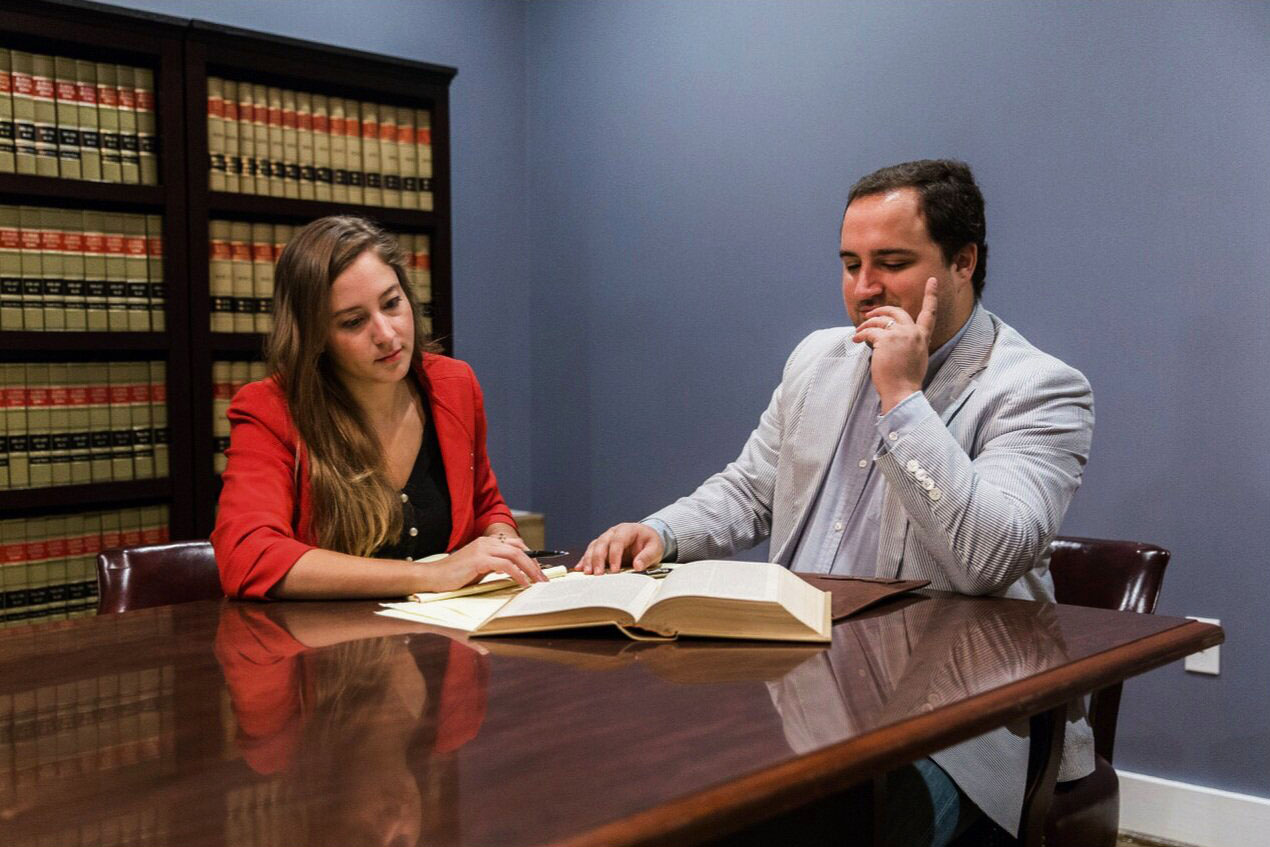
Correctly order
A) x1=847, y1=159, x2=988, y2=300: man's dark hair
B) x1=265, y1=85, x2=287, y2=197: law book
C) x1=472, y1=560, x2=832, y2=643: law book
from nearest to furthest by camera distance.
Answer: x1=472, y1=560, x2=832, y2=643: law book < x1=847, y1=159, x2=988, y2=300: man's dark hair < x1=265, y1=85, x2=287, y2=197: law book

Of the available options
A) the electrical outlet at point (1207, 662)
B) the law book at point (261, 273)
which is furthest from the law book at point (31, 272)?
the electrical outlet at point (1207, 662)

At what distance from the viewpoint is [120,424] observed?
3166mm

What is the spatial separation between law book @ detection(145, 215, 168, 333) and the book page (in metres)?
2.05

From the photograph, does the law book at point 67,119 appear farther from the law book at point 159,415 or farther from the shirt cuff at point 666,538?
the shirt cuff at point 666,538

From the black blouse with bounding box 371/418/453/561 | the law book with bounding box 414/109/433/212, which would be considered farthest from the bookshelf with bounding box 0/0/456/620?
the black blouse with bounding box 371/418/453/561

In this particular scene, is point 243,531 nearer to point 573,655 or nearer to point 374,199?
point 573,655

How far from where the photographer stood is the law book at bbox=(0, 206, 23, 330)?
2.96 meters

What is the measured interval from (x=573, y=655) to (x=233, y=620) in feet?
1.72

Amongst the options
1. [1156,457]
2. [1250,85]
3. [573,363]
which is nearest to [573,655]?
[1156,457]

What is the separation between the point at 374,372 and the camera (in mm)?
2082

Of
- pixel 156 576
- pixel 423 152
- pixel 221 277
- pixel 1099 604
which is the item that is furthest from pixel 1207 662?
pixel 221 277

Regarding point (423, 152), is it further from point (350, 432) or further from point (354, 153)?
point (350, 432)

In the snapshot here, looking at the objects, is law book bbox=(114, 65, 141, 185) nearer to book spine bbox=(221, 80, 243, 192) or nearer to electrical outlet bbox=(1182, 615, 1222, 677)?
book spine bbox=(221, 80, 243, 192)

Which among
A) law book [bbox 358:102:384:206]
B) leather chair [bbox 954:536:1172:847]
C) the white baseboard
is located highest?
law book [bbox 358:102:384:206]
